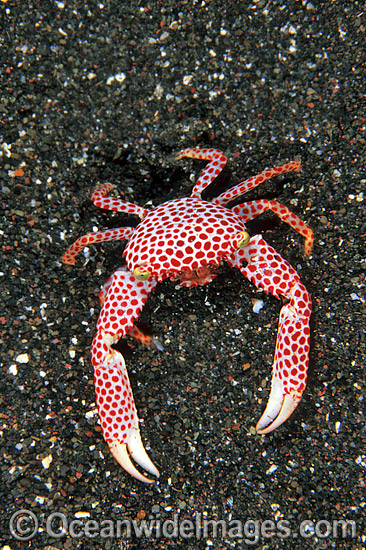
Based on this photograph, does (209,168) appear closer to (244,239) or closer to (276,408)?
(244,239)

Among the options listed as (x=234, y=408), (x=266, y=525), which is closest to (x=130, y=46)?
(x=234, y=408)

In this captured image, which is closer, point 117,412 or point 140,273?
point 140,273

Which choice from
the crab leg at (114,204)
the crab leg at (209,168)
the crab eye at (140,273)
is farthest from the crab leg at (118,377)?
the crab leg at (209,168)

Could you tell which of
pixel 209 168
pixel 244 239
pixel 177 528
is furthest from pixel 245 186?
pixel 177 528

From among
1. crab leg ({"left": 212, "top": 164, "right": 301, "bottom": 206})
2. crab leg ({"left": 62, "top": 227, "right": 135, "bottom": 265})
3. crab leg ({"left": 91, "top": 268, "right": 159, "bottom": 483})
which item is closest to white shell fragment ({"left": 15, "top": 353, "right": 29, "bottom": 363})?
crab leg ({"left": 91, "top": 268, "right": 159, "bottom": 483})

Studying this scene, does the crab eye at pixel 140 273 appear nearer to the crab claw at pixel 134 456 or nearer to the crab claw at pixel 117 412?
the crab claw at pixel 117 412
